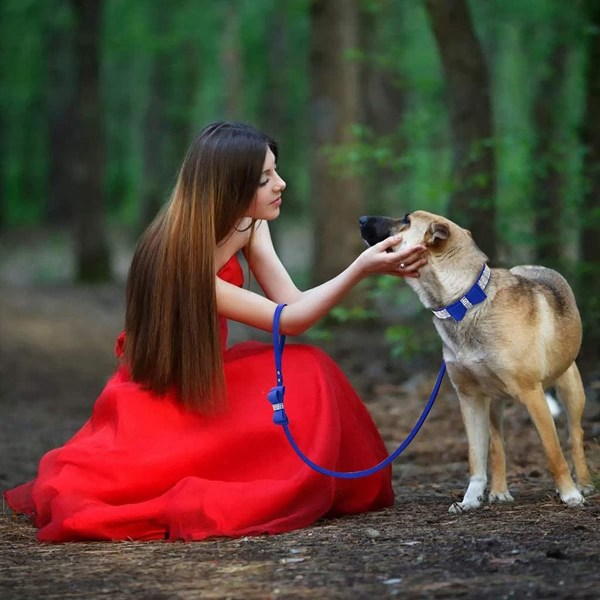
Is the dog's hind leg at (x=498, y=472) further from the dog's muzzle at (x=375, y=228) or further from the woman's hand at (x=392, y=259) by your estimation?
the dog's muzzle at (x=375, y=228)

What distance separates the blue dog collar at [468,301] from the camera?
537 cm

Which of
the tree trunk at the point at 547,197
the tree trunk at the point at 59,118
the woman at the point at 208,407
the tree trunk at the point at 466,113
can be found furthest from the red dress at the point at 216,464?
the tree trunk at the point at 59,118

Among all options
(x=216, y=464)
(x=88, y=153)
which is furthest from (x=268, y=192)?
(x=88, y=153)

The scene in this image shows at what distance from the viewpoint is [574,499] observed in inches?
211

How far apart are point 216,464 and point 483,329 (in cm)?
142

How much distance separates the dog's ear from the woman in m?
0.11

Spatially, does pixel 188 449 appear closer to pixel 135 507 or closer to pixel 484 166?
pixel 135 507

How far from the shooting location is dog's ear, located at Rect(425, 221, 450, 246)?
5.28m

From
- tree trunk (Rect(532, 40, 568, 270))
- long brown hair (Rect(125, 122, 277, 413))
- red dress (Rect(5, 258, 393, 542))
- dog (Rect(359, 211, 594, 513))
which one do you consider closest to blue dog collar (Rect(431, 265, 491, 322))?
dog (Rect(359, 211, 594, 513))

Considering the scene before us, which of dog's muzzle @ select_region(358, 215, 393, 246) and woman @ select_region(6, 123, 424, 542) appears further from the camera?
dog's muzzle @ select_region(358, 215, 393, 246)

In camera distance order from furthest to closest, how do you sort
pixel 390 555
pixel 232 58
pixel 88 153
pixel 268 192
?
pixel 232 58 < pixel 88 153 < pixel 268 192 < pixel 390 555

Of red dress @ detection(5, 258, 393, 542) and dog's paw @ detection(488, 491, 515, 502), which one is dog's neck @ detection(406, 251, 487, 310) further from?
dog's paw @ detection(488, 491, 515, 502)

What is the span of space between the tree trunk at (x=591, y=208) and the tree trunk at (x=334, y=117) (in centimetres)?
427

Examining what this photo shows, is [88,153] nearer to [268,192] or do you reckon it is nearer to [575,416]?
[268,192]
